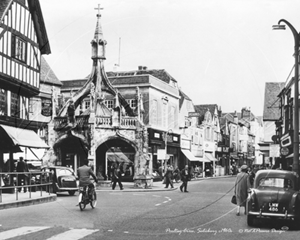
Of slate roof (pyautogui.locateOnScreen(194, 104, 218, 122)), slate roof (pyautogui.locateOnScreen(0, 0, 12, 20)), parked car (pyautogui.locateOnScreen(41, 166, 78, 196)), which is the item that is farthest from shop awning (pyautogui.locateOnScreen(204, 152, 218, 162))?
slate roof (pyautogui.locateOnScreen(0, 0, 12, 20))

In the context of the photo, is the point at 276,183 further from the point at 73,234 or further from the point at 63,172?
the point at 63,172

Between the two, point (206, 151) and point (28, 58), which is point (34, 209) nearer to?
point (28, 58)

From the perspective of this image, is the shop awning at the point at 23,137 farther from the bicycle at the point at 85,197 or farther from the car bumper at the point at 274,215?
the car bumper at the point at 274,215

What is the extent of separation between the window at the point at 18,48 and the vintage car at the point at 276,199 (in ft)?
53.2

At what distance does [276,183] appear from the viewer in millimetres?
14367

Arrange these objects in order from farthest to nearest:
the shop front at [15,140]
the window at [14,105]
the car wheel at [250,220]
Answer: the window at [14,105] → the shop front at [15,140] → the car wheel at [250,220]

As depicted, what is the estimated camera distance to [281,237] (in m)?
11.6

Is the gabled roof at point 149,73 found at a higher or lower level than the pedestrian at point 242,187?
higher

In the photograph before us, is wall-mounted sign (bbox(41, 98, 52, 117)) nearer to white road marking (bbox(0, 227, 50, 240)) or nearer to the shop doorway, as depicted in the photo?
the shop doorway

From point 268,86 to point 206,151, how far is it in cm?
1762

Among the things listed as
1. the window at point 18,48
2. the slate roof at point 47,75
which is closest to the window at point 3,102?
the window at point 18,48

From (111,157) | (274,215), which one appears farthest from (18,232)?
(111,157)

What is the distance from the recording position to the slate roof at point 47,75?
45.8m

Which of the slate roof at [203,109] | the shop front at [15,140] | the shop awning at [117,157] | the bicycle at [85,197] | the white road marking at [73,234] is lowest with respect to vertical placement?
the white road marking at [73,234]
